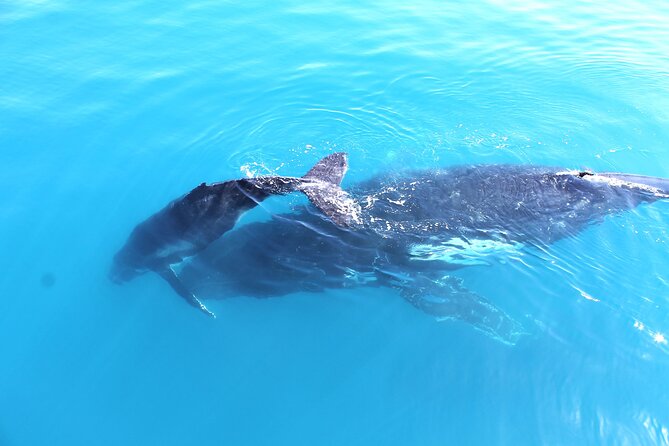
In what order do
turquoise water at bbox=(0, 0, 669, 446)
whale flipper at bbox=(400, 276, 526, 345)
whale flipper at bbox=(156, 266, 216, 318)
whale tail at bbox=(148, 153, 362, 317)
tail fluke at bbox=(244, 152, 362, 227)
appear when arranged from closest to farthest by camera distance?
turquoise water at bbox=(0, 0, 669, 446) < whale flipper at bbox=(400, 276, 526, 345) < whale tail at bbox=(148, 153, 362, 317) < tail fluke at bbox=(244, 152, 362, 227) < whale flipper at bbox=(156, 266, 216, 318)

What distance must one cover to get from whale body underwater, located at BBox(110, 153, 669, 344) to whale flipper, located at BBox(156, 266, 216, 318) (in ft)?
0.08

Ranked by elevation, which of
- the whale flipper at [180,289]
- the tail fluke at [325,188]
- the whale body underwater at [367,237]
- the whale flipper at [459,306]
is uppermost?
the tail fluke at [325,188]

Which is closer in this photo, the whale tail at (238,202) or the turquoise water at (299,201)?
the turquoise water at (299,201)

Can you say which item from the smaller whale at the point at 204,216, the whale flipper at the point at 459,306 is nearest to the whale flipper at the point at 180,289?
the smaller whale at the point at 204,216

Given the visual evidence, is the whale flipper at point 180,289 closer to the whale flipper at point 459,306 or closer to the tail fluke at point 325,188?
the tail fluke at point 325,188

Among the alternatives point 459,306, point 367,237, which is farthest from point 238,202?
point 459,306

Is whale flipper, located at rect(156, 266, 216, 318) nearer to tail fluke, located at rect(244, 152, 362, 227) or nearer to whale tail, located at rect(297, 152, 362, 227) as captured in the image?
tail fluke, located at rect(244, 152, 362, 227)

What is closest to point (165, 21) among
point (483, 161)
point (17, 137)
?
point (17, 137)

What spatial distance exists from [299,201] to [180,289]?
10.3ft

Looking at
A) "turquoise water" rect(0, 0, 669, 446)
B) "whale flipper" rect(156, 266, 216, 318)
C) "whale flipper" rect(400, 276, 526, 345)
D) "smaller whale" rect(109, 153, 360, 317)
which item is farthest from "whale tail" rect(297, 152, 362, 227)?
"whale flipper" rect(156, 266, 216, 318)

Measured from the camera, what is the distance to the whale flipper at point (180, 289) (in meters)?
9.86

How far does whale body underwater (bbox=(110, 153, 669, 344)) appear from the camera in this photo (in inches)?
390

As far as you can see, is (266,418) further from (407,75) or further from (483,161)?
(407,75)

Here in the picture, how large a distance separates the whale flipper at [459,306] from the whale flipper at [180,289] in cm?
406
